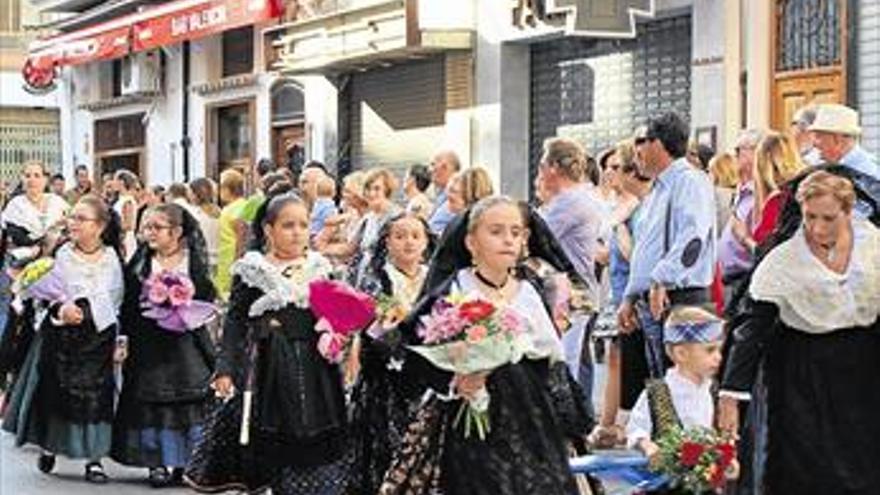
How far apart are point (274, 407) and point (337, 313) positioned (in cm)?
66

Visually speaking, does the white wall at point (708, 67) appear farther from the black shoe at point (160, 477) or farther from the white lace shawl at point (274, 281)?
the white lace shawl at point (274, 281)

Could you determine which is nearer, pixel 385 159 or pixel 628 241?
pixel 628 241

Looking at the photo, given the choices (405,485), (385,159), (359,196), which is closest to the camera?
(405,485)

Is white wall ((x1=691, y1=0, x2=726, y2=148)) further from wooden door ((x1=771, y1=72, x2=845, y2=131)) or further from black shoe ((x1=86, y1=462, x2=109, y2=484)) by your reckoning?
black shoe ((x1=86, y1=462, x2=109, y2=484))

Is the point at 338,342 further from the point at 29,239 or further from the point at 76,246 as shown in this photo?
the point at 29,239

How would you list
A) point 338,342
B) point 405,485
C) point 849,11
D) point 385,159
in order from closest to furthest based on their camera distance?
point 405,485 → point 338,342 → point 849,11 → point 385,159

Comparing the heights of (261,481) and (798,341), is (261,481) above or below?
below

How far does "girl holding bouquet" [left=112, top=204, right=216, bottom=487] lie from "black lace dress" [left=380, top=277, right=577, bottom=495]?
14.4 feet

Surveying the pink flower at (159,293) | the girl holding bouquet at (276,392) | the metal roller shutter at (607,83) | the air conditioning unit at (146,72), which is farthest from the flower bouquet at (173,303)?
the air conditioning unit at (146,72)

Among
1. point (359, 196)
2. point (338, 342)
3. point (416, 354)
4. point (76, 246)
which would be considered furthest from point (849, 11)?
point (416, 354)

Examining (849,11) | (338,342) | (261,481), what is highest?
(849,11)

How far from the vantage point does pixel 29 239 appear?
16984mm

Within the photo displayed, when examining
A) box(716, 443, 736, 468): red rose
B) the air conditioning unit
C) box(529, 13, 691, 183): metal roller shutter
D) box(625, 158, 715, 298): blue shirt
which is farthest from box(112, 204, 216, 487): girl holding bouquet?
the air conditioning unit

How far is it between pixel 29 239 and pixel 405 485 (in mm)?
10198
